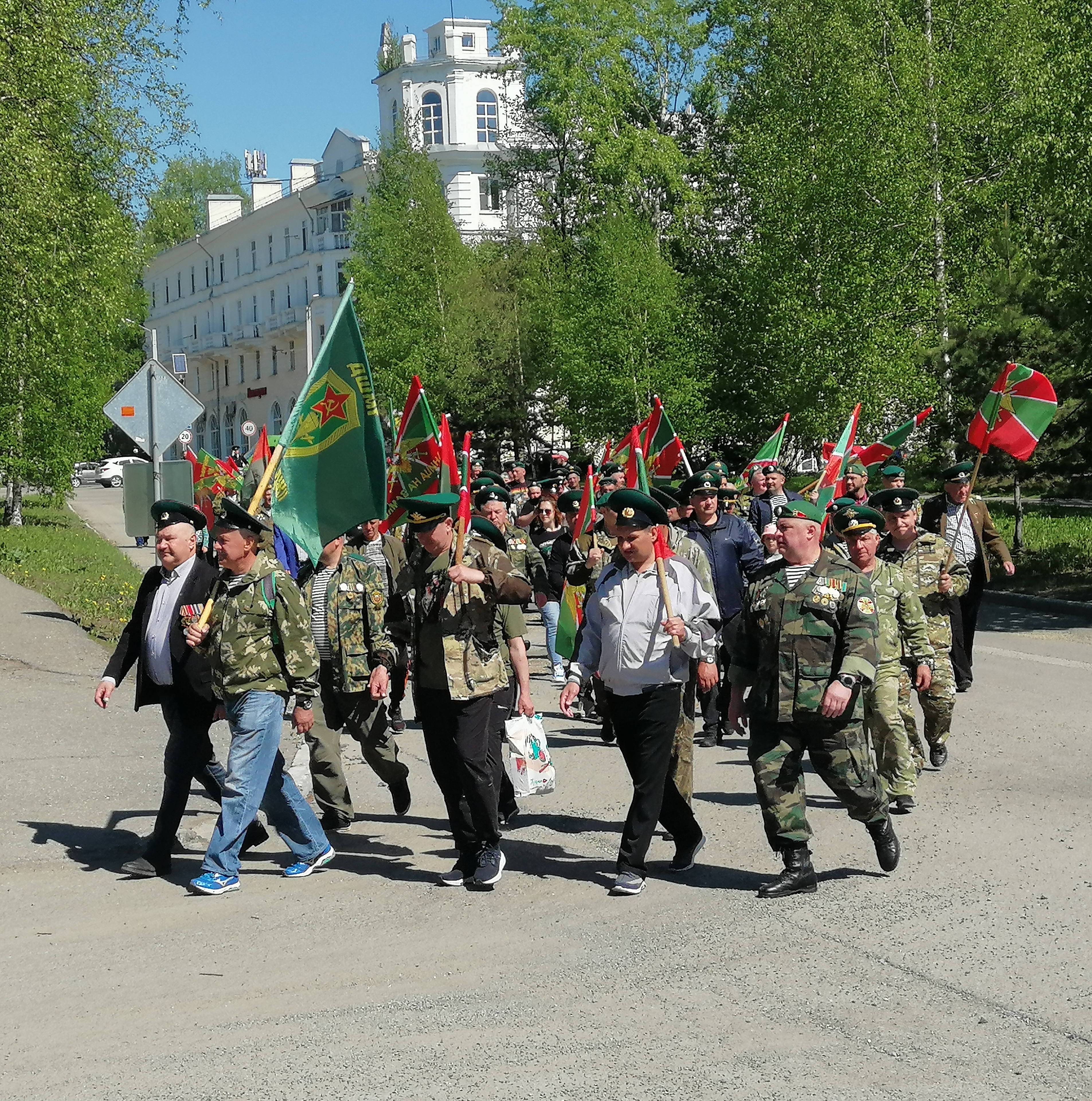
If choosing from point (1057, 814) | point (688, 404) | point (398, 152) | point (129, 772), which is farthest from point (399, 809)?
point (398, 152)

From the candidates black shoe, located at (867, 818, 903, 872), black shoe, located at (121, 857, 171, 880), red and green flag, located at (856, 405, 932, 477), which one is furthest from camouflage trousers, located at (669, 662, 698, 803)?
red and green flag, located at (856, 405, 932, 477)

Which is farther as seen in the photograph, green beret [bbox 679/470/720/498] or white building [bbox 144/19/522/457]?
white building [bbox 144/19/522/457]

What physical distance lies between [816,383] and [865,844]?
79.9 feet

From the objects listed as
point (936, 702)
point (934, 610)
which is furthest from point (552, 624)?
point (936, 702)

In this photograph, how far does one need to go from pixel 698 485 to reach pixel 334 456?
3901mm

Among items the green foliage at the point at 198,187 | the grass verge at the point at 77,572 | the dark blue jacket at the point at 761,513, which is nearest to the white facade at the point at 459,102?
the green foliage at the point at 198,187

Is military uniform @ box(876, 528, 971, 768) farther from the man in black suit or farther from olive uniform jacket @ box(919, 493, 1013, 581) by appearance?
the man in black suit

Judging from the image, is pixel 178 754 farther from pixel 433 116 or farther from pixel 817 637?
pixel 433 116

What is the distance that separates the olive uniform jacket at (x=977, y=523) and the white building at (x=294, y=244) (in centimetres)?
4875

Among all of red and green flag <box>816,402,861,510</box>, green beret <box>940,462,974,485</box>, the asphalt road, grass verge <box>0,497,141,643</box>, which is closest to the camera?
A: the asphalt road

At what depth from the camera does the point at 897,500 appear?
9742 mm

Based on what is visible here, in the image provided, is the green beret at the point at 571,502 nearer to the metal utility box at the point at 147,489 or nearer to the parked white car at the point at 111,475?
the metal utility box at the point at 147,489

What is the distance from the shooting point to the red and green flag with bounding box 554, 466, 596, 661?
11.8m

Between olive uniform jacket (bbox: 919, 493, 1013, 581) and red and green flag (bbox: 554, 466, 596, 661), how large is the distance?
8.69 ft
